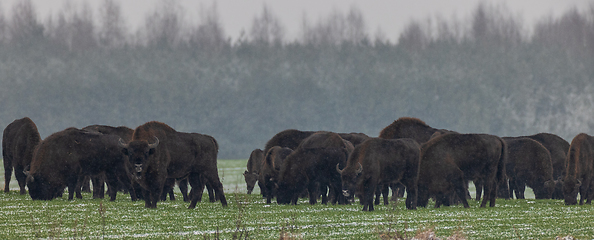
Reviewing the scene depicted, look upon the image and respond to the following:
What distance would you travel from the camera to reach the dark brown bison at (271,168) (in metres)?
19.4

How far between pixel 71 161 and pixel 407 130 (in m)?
10.7

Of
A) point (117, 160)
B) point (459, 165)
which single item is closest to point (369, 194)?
point (459, 165)

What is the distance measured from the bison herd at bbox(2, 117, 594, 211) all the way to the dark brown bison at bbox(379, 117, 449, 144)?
3 centimetres

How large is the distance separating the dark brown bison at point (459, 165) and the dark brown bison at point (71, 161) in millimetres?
7943

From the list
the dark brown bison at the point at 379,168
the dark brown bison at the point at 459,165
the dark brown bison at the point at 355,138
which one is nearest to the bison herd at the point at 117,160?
the dark brown bison at the point at 379,168

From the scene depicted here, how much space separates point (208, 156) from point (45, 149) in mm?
4868

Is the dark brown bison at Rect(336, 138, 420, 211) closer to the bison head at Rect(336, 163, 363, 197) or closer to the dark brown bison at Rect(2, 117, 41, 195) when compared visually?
the bison head at Rect(336, 163, 363, 197)

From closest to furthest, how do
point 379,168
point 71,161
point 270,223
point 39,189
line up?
point 270,223
point 379,168
point 39,189
point 71,161

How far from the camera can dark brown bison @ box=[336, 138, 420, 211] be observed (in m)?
15.4

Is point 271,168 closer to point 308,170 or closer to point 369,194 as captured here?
point 308,170

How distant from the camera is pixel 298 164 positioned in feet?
60.0

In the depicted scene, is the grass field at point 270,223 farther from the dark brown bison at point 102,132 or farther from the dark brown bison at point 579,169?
the dark brown bison at point 102,132

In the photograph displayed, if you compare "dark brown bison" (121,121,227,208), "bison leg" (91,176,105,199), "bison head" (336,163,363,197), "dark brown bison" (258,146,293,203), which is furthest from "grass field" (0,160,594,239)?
"bison leg" (91,176,105,199)

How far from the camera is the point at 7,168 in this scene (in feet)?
73.4
